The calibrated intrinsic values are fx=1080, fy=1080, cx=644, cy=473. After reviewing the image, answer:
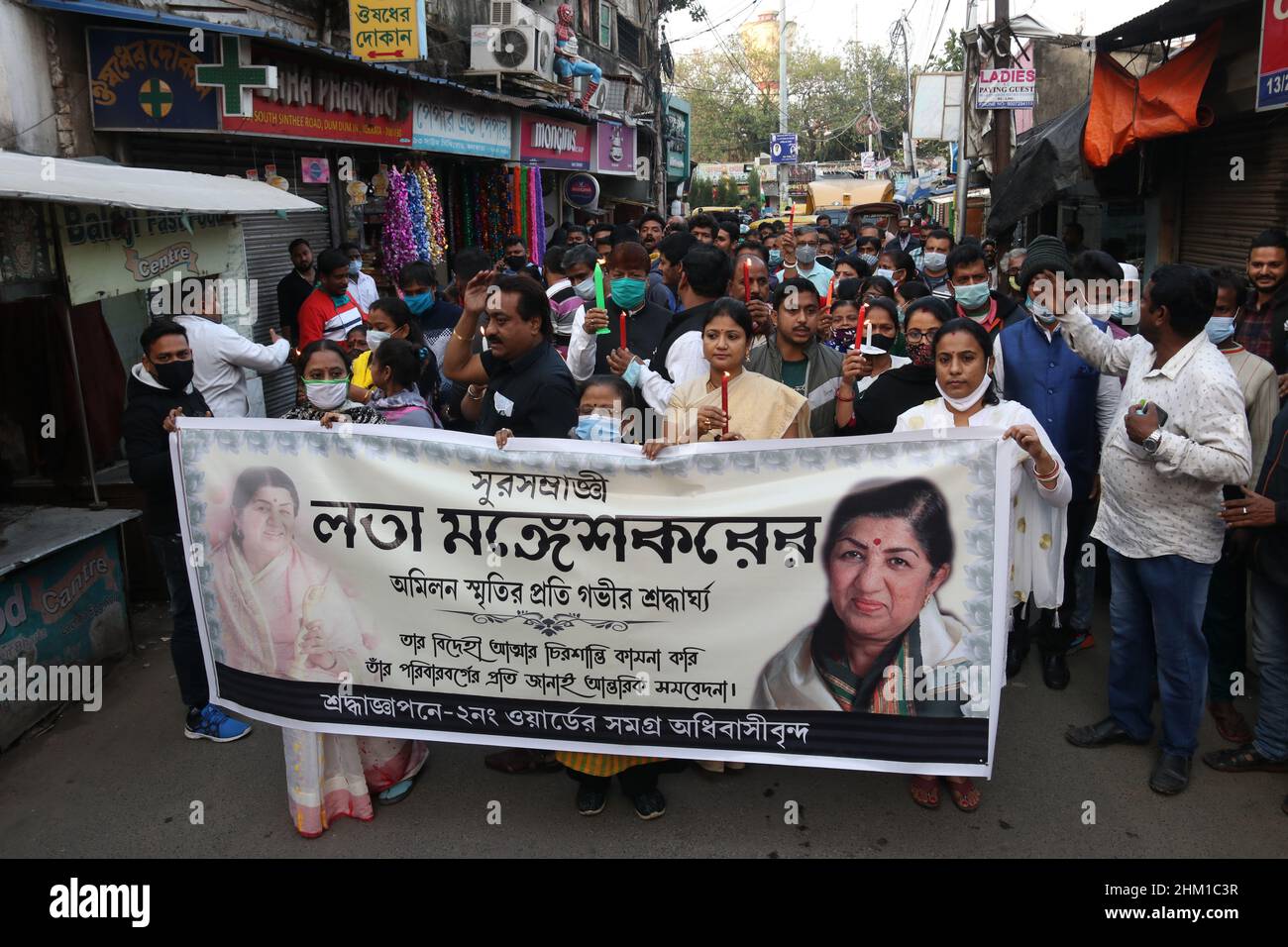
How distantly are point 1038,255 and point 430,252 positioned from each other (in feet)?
28.4

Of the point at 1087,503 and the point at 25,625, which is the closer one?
the point at 25,625

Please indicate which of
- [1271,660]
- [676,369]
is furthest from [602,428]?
[1271,660]

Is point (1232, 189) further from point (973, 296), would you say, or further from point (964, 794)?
point (964, 794)

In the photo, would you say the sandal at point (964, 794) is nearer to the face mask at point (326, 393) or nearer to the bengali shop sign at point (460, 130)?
the face mask at point (326, 393)

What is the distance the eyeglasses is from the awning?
3.66 metres

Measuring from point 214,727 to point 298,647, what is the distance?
1155mm

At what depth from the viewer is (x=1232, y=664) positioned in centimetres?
456

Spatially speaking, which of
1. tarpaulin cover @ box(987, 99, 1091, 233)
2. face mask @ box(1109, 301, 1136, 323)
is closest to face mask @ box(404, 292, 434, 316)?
face mask @ box(1109, 301, 1136, 323)

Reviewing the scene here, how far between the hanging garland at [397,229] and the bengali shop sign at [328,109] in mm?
463

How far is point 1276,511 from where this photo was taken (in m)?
3.82

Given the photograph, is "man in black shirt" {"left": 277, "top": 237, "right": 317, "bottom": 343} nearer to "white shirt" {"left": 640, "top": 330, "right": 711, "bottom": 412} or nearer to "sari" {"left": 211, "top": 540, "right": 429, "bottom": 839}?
"white shirt" {"left": 640, "top": 330, "right": 711, "bottom": 412}

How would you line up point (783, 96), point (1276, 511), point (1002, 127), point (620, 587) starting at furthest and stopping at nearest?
1. point (783, 96)
2. point (1002, 127)
3. point (1276, 511)
4. point (620, 587)

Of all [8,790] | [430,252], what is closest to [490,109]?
[430,252]

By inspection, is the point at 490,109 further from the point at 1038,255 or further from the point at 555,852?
the point at 555,852
